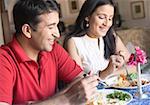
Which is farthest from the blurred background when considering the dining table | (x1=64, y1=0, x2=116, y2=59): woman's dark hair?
the dining table

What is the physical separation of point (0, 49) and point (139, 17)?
257cm

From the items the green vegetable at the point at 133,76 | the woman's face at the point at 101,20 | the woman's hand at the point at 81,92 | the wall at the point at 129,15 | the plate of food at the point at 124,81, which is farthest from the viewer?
the wall at the point at 129,15

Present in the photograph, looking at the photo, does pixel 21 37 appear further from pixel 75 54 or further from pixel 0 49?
pixel 75 54

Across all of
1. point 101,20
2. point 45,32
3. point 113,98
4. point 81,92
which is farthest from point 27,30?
point 101,20

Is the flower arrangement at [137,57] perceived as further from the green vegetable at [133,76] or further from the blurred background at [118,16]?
the blurred background at [118,16]

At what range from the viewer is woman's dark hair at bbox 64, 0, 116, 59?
6.54ft

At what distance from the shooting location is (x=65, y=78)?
1.60 meters

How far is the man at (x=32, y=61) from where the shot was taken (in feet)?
4.03

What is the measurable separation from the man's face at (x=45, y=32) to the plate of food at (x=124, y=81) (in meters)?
0.46

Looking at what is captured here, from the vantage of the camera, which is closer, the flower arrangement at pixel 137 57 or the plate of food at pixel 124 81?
the flower arrangement at pixel 137 57

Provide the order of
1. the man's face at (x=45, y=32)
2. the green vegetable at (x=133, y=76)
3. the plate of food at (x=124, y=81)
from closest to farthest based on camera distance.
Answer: the man's face at (x=45, y=32) < the plate of food at (x=124, y=81) < the green vegetable at (x=133, y=76)

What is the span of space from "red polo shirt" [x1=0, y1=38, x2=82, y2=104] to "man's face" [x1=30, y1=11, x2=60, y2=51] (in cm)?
8

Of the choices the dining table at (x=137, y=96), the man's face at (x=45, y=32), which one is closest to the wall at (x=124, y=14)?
the dining table at (x=137, y=96)

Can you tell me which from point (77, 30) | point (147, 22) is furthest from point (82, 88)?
point (147, 22)
